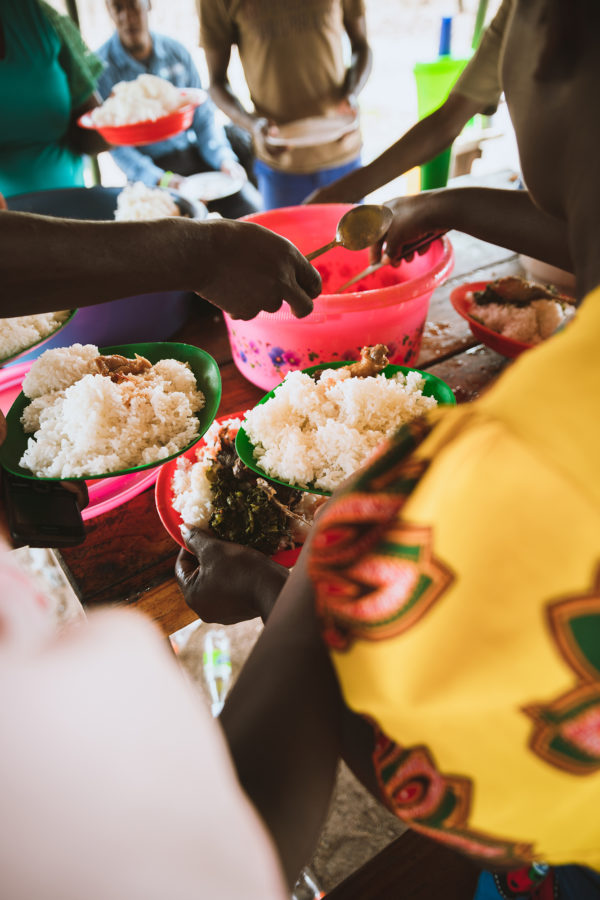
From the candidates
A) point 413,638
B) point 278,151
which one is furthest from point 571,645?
point 278,151

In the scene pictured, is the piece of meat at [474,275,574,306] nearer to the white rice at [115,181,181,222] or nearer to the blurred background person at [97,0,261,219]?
the white rice at [115,181,181,222]

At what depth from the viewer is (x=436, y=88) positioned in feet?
12.2

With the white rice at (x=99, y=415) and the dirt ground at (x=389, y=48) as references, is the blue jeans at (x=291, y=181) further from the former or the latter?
the dirt ground at (x=389, y=48)

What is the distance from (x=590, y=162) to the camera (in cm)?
57

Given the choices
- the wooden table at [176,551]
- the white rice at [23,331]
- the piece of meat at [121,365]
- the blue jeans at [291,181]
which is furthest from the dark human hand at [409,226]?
the blue jeans at [291,181]

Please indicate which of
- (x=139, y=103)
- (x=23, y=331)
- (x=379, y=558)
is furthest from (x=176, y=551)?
(x=139, y=103)

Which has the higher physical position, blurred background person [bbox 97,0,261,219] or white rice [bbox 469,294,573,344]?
blurred background person [bbox 97,0,261,219]

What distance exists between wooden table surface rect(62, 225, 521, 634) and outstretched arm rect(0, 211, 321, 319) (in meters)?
0.43

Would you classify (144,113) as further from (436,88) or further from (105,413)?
(436,88)

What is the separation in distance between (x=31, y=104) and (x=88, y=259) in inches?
83.2

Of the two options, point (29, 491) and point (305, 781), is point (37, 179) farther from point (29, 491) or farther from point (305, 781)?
point (305, 781)

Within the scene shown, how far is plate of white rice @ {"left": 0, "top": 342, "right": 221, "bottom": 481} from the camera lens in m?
1.00

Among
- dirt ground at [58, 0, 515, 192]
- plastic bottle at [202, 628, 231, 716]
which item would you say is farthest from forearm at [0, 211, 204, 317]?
dirt ground at [58, 0, 515, 192]

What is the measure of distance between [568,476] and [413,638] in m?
0.15
